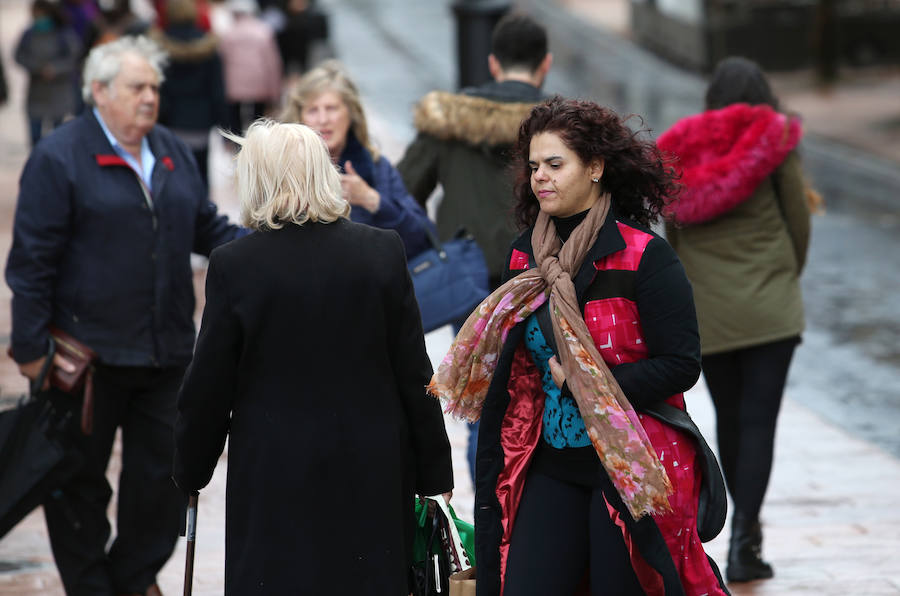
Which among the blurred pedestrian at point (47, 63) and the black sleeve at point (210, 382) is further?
the blurred pedestrian at point (47, 63)

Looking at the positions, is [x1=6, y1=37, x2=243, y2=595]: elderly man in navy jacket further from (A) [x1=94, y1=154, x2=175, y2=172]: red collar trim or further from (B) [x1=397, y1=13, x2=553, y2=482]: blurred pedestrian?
(B) [x1=397, y1=13, x2=553, y2=482]: blurred pedestrian

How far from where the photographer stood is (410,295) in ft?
13.3

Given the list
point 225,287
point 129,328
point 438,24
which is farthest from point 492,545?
point 438,24

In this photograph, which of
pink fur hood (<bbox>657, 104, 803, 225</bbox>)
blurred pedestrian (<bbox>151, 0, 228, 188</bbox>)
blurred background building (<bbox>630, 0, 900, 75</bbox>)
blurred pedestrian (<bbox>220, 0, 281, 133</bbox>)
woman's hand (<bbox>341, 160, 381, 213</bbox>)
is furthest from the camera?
blurred background building (<bbox>630, 0, 900, 75</bbox>)

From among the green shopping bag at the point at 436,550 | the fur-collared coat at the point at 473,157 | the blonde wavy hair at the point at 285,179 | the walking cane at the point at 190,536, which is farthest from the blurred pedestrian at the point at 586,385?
the fur-collared coat at the point at 473,157

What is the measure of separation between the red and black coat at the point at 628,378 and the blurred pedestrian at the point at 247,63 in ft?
47.0

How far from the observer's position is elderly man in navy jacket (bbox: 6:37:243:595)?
524 centimetres

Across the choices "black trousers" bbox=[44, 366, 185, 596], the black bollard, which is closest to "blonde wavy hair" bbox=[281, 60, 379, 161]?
"black trousers" bbox=[44, 366, 185, 596]

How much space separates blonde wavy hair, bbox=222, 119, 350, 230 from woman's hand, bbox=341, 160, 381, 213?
1.65 m

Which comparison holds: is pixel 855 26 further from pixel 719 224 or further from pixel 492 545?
pixel 492 545

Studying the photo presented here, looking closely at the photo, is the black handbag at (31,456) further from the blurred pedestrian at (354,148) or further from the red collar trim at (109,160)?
the blurred pedestrian at (354,148)

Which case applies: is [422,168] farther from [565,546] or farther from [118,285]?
[565,546]

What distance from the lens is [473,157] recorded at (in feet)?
20.5

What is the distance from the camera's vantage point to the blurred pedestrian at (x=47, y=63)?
1655cm
